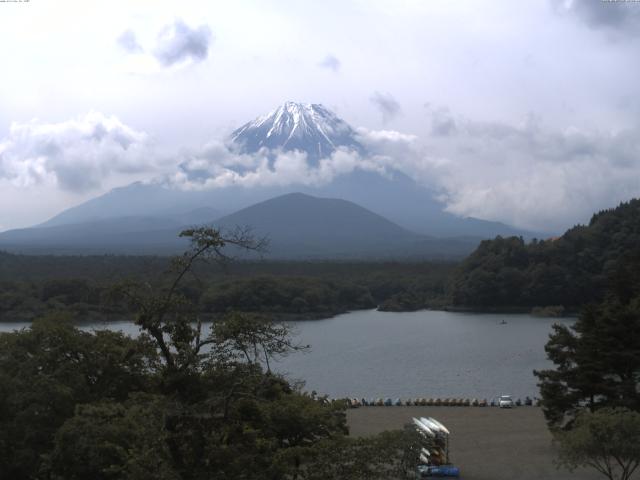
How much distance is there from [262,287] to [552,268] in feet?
56.0

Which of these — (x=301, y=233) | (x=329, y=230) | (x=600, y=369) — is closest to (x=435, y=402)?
(x=600, y=369)

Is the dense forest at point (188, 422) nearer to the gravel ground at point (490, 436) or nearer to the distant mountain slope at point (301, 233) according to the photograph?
the gravel ground at point (490, 436)

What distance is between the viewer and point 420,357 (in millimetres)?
25891

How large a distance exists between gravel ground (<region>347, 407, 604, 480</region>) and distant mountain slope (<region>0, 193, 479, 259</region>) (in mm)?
83045

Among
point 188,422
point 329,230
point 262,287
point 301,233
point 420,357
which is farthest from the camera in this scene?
point 329,230

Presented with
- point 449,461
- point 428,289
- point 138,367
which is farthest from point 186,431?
point 428,289

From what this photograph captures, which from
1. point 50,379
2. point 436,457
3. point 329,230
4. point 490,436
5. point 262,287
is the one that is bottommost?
point 490,436

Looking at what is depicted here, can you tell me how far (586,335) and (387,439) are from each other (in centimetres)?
804

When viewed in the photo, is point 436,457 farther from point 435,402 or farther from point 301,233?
point 301,233

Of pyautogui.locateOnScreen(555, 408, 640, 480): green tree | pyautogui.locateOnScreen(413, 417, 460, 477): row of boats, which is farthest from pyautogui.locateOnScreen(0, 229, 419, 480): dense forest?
pyautogui.locateOnScreen(413, 417, 460, 477): row of boats

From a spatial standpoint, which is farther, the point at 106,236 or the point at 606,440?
the point at 106,236

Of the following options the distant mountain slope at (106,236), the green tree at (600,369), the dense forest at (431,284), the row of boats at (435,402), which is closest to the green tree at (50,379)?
the green tree at (600,369)

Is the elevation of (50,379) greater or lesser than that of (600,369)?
greater

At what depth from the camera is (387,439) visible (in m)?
5.47
